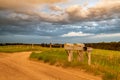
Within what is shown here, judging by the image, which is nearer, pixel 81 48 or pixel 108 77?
pixel 108 77

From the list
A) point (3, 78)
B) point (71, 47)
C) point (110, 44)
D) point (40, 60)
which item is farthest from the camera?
point (110, 44)

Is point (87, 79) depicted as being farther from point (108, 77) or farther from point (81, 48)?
point (81, 48)

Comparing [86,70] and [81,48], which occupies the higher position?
[81,48]

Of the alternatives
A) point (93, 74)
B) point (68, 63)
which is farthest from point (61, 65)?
point (93, 74)

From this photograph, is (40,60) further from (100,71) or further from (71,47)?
(100,71)

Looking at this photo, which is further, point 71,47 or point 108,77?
point 71,47

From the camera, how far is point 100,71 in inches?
601

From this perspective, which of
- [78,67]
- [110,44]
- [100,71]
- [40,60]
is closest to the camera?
[100,71]

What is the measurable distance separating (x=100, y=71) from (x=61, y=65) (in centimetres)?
432

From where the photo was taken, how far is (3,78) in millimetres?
14016

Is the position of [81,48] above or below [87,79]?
above

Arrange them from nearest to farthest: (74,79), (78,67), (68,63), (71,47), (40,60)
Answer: (74,79)
(78,67)
(68,63)
(71,47)
(40,60)

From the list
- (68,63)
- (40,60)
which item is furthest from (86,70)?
(40,60)

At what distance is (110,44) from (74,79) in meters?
85.4
